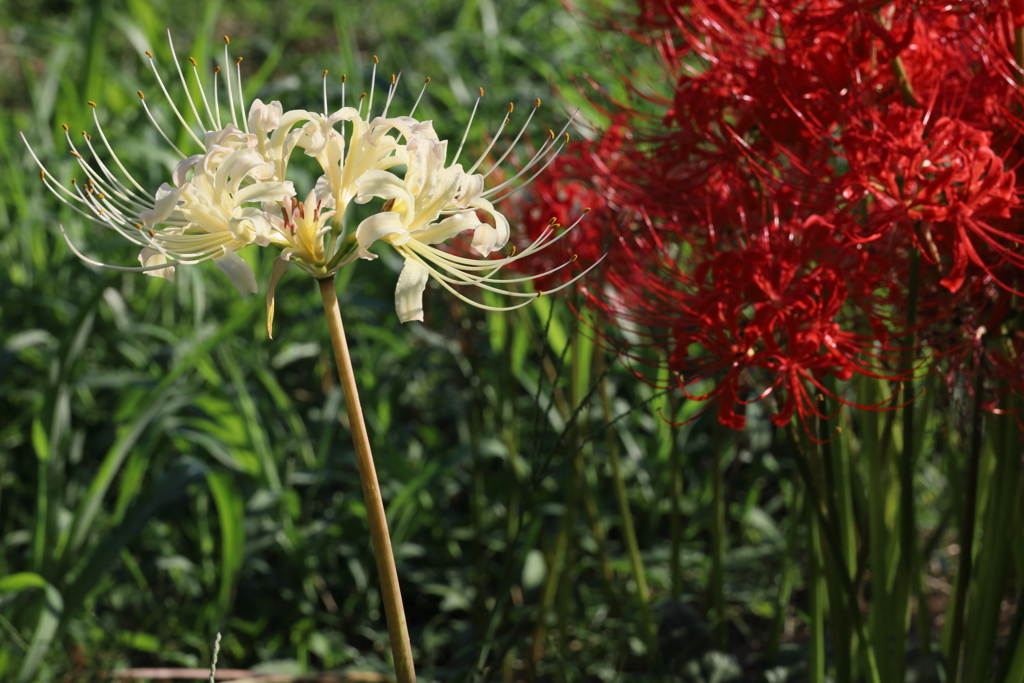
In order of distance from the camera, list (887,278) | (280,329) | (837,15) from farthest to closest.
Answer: (280,329) < (887,278) < (837,15)

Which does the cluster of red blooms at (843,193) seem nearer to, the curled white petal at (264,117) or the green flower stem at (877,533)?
the green flower stem at (877,533)

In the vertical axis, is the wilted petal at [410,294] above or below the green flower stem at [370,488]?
above

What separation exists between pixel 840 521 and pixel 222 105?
202 cm

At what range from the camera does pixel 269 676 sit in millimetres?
1498

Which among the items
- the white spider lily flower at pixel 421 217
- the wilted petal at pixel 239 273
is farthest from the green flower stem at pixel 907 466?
the wilted petal at pixel 239 273

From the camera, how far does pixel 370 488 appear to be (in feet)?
2.30

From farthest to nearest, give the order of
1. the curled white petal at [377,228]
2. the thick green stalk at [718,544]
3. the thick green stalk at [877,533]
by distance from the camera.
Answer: the thick green stalk at [718,544] → the thick green stalk at [877,533] → the curled white petal at [377,228]

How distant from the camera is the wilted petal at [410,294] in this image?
26.0 inches

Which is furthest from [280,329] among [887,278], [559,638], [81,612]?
[887,278]

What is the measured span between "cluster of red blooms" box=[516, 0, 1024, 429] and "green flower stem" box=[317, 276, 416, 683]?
0.38 meters

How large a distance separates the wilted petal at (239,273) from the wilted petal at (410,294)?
10 cm

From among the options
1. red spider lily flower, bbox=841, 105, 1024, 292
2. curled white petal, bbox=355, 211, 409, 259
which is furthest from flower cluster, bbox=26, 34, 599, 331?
red spider lily flower, bbox=841, 105, 1024, 292

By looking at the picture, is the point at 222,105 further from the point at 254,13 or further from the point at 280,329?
the point at 254,13

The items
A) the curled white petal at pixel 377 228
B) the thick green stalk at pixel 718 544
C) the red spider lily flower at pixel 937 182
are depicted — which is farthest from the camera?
the thick green stalk at pixel 718 544
